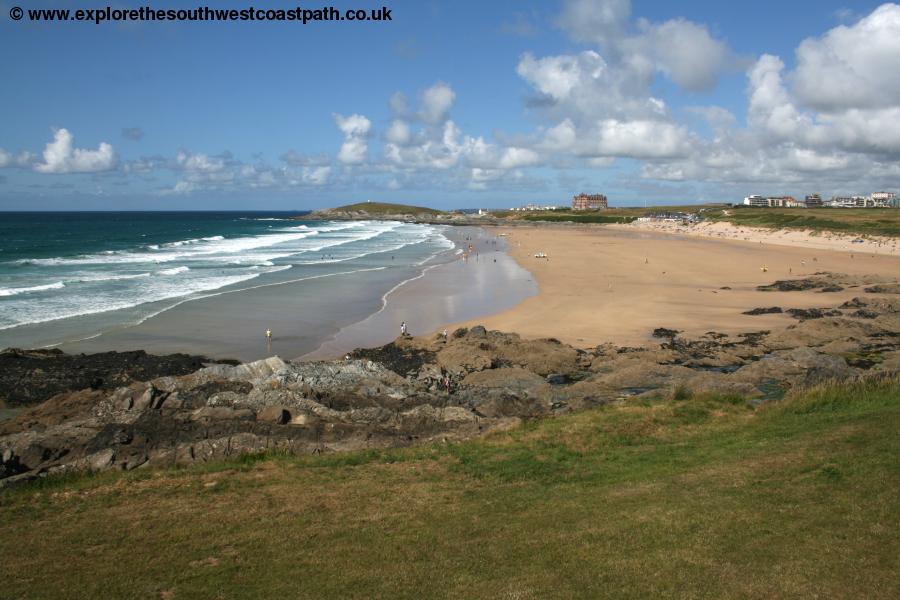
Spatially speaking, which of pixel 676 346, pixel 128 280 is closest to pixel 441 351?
pixel 676 346

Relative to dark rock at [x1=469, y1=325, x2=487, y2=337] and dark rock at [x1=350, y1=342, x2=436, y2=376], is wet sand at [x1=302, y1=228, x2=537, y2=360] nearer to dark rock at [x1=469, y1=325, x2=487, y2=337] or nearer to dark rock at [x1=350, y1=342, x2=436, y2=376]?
dark rock at [x1=350, y1=342, x2=436, y2=376]

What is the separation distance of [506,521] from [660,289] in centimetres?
3865

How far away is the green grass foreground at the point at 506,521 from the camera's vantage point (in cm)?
837

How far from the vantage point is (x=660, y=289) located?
46281 millimetres

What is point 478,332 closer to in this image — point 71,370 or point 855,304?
point 71,370

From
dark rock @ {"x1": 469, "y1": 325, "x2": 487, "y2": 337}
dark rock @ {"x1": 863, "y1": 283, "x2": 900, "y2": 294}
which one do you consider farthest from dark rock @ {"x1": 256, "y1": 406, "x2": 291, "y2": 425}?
dark rock @ {"x1": 863, "y1": 283, "x2": 900, "y2": 294}

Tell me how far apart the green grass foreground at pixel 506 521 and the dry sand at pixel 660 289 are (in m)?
16.3

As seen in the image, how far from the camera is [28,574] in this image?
920 cm

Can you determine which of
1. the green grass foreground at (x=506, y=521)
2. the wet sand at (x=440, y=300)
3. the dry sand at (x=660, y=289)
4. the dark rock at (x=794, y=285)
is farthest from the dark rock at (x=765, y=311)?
the green grass foreground at (x=506, y=521)

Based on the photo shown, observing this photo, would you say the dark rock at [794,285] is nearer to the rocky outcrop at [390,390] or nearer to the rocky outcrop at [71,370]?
the rocky outcrop at [390,390]

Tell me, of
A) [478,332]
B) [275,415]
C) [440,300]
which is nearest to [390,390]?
[275,415]

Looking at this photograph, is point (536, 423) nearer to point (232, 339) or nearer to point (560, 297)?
point (232, 339)

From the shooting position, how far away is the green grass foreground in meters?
8.37

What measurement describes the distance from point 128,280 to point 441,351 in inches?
1335
